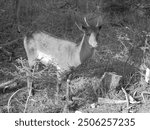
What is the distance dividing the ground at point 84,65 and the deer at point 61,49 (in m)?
0.20

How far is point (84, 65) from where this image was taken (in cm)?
577

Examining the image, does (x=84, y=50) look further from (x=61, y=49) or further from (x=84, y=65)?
(x=84, y=65)

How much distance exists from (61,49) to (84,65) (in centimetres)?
91

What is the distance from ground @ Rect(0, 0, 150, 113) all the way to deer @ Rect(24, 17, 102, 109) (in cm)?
20

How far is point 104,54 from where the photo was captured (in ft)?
20.5

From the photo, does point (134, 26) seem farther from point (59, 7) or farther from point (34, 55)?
point (34, 55)

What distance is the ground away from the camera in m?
4.66

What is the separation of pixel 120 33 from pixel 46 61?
A: 8.63ft

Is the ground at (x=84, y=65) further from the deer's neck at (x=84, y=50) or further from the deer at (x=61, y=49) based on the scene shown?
the deer's neck at (x=84, y=50)

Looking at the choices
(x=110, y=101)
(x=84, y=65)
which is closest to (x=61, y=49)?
(x=84, y=65)

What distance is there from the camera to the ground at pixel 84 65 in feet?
15.3

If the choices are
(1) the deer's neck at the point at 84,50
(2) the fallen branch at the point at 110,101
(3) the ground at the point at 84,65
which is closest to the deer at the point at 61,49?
(1) the deer's neck at the point at 84,50

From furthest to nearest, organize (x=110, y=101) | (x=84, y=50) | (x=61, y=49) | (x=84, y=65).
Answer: (x=84, y=65) < (x=61, y=49) < (x=84, y=50) < (x=110, y=101)

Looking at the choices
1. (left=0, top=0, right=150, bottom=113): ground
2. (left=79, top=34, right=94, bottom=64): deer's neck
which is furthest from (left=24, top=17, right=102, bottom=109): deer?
(left=0, top=0, right=150, bottom=113): ground
